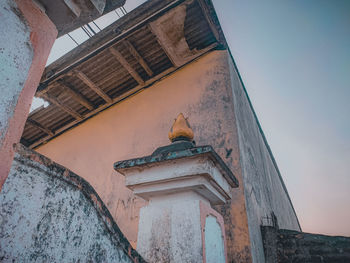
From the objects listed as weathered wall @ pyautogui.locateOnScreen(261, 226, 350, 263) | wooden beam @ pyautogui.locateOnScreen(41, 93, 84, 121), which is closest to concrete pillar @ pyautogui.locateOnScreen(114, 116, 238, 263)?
weathered wall @ pyautogui.locateOnScreen(261, 226, 350, 263)

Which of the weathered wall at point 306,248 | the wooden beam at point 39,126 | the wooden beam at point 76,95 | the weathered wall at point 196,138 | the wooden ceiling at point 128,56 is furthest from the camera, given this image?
the wooden beam at point 39,126

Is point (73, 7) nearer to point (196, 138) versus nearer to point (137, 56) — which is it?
point (196, 138)

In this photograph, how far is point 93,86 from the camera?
15.6 feet

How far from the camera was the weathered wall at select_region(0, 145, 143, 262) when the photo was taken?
2.76 feet

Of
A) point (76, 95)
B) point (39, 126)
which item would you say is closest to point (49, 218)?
point (76, 95)

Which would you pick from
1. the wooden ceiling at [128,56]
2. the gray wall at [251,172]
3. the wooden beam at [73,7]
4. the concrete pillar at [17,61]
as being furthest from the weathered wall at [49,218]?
the wooden ceiling at [128,56]

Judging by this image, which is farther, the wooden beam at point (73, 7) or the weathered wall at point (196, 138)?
the weathered wall at point (196, 138)

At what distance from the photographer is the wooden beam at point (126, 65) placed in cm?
417

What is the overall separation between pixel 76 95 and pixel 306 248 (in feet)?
15.2

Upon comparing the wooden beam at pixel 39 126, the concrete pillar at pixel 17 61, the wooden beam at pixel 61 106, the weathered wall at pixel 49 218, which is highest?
the wooden beam at pixel 61 106

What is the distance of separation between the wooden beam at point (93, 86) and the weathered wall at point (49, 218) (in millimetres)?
3746

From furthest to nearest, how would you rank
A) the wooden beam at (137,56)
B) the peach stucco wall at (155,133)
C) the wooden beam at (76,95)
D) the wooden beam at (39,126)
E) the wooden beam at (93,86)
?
the wooden beam at (39,126), the wooden beam at (76,95), the wooden beam at (93,86), the wooden beam at (137,56), the peach stucco wall at (155,133)

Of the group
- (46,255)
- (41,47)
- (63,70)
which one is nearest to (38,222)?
(46,255)

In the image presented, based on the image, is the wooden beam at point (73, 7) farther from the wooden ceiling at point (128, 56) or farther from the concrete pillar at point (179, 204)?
the wooden ceiling at point (128, 56)
